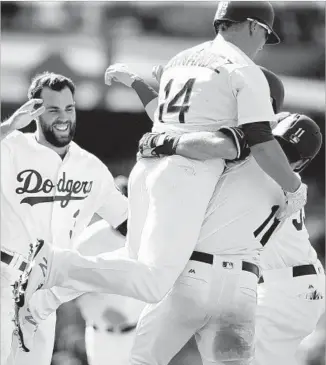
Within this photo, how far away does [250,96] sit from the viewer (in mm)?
3918

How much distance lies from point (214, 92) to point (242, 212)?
22.2 inches

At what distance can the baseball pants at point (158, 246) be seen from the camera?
3756mm

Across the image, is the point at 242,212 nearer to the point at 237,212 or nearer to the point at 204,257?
the point at 237,212

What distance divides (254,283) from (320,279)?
3.94ft

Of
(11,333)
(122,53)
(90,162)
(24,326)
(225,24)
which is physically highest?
(122,53)

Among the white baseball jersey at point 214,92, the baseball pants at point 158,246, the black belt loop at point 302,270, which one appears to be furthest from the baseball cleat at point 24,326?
the black belt loop at point 302,270

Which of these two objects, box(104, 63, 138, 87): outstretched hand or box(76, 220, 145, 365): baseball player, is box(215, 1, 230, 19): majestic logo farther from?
box(76, 220, 145, 365): baseball player

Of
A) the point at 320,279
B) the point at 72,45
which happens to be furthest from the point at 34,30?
the point at 320,279

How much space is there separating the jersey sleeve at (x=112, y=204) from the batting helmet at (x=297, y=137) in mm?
Result: 1217

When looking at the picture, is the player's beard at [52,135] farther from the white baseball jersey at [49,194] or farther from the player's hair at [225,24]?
the player's hair at [225,24]

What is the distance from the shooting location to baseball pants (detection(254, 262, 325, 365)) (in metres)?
5.02

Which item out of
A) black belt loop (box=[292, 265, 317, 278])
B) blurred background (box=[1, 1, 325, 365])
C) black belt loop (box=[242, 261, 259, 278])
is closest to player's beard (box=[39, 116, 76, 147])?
black belt loop (box=[292, 265, 317, 278])

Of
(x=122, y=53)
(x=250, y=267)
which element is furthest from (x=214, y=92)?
(x=122, y=53)

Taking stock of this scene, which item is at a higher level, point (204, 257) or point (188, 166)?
point (188, 166)
